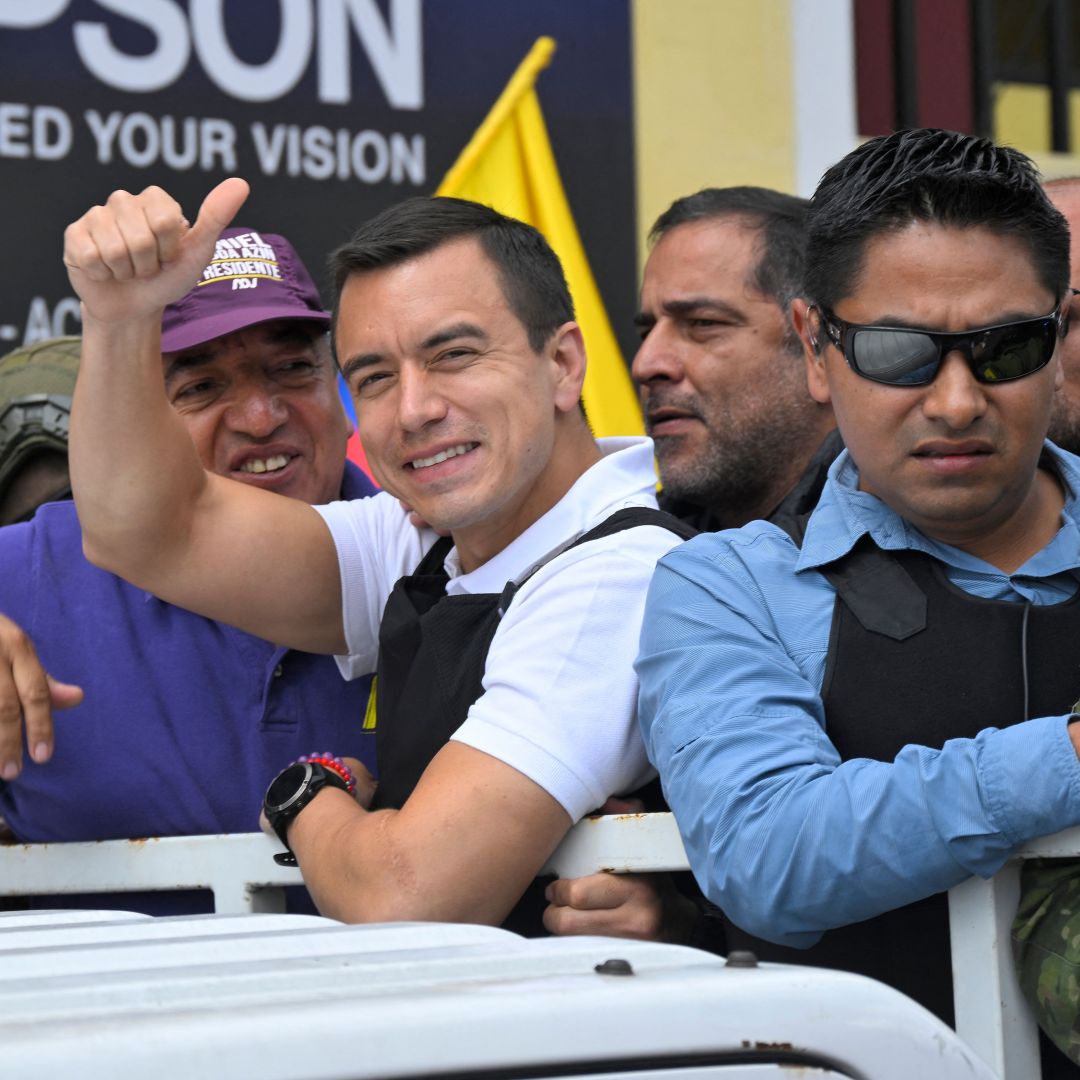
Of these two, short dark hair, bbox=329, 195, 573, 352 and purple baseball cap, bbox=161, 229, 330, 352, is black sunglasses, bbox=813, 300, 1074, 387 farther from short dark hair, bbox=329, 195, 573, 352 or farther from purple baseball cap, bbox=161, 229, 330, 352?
purple baseball cap, bbox=161, 229, 330, 352

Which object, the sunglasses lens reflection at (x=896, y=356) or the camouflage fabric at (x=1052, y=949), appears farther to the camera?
the sunglasses lens reflection at (x=896, y=356)

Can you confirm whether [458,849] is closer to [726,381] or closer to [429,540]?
[429,540]

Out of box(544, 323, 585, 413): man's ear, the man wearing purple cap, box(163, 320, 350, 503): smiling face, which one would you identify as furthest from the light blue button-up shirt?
box(163, 320, 350, 503): smiling face

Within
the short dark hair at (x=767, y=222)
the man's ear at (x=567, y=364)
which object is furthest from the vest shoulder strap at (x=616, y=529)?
the short dark hair at (x=767, y=222)

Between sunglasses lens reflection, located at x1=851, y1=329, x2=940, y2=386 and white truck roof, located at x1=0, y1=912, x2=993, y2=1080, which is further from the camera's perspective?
sunglasses lens reflection, located at x1=851, y1=329, x2=940, y2=386

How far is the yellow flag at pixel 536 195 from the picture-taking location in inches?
198

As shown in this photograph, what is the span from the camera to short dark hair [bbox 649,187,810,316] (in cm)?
373

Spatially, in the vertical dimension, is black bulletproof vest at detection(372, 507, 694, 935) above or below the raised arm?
below

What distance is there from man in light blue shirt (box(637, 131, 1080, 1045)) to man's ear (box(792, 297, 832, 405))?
0.03 feet

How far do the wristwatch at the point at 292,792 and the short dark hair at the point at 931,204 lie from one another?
0.83 meters

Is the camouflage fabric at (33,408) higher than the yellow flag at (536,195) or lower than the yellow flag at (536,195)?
lower

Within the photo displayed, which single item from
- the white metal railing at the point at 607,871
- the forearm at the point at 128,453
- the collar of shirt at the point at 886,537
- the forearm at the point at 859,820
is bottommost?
the white metal railing at the point at 607,871

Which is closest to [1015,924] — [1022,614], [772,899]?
[772,899]

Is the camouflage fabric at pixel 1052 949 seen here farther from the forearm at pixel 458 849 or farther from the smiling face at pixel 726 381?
the smiling face at pixel 726 381
